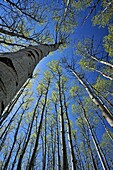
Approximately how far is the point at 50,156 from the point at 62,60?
10.5 metres

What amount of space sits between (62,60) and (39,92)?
326 cm

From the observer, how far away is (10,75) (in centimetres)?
87

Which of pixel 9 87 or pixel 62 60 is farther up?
pixel 62 60

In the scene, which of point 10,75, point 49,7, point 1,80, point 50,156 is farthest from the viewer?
point 50,156

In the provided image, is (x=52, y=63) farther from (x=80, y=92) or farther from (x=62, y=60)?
(x=80, y=92)

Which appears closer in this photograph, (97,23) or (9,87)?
(9,87)

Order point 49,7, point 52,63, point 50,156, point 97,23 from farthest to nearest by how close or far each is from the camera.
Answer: point 50,156, point 52,63, point 97,23, point 49,7

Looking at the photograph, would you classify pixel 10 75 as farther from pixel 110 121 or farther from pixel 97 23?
pixel 97 23

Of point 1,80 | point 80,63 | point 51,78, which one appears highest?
point 51,78

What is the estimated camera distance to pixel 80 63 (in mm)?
10391

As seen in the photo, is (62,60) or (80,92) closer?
(62,60)

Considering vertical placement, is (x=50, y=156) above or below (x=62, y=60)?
below

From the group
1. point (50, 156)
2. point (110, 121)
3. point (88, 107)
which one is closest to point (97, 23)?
point (110, 121)

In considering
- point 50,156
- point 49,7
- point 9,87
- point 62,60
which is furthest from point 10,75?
point 50,156
